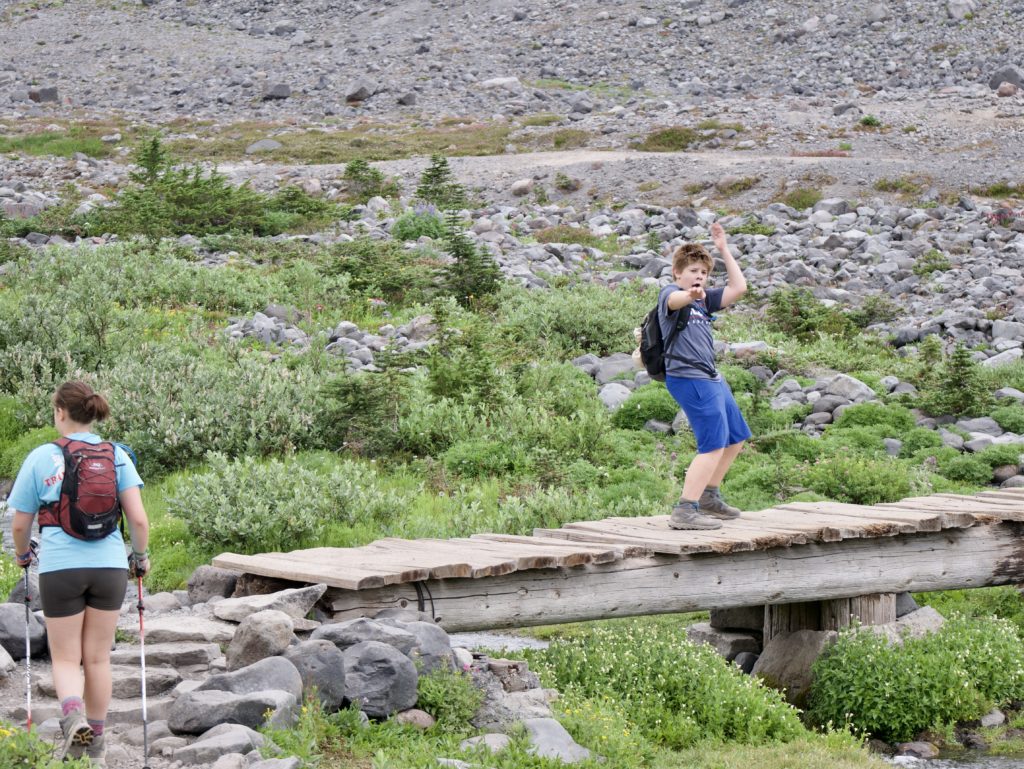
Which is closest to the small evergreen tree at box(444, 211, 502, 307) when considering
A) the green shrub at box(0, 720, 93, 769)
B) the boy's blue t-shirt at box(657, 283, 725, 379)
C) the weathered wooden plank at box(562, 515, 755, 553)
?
the weathered wooden plank at box(562, 515, 755, 553)

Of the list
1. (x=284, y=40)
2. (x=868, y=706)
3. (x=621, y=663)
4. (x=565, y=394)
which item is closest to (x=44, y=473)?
(x=621, y=663)

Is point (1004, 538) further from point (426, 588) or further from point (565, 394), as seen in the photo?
point (565, 394)

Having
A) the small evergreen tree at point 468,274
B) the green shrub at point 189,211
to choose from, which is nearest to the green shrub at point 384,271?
the small evergreen tree at point 468,274

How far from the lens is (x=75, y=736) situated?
5926 millimetres

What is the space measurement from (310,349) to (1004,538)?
10835 millimetres

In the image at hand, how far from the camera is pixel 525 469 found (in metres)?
15.1

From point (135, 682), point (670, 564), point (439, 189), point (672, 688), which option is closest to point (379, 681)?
point (135, 682)

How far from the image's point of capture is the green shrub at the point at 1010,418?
53.1 feet

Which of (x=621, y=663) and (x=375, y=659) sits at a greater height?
(x=375, y=659)

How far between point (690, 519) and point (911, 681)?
2.14 m

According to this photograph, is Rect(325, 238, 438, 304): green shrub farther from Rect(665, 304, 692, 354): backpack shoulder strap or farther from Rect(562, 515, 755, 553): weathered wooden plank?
Rect(665, 304, 692, 354): backpack shoulder strap

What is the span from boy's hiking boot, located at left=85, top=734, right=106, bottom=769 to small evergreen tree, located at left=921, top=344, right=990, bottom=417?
12.9 meters

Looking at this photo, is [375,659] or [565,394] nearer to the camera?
[375,659]

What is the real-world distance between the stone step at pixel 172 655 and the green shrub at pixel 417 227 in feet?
70.6
